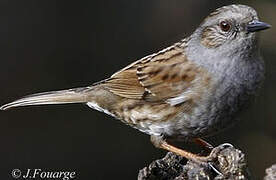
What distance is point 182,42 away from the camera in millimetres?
4871

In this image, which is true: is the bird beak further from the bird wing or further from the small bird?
the bird wing

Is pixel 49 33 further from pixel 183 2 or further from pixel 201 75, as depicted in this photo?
pixel 201 75

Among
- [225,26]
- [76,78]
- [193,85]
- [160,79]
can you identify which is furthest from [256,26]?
[76,78]

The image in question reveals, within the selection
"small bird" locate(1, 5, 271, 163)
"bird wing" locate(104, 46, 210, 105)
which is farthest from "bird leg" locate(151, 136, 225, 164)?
"bird wing" locate(104, 46, 210, 105)

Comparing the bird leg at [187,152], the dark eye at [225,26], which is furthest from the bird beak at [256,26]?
the bird leg at [187,152]

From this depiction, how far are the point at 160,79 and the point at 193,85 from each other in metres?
0.32

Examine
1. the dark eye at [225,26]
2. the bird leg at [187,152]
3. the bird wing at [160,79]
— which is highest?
the dark eye at [225,26]

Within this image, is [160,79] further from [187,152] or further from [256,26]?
[256,26]

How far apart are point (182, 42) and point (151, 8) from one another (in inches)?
76.4

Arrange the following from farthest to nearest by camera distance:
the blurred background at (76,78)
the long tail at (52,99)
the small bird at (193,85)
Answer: the blurred background at (76,78) < the long tail at (52,99) < the small bird at (193,85)

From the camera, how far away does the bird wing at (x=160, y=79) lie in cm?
461

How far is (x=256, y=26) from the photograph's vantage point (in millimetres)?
4289

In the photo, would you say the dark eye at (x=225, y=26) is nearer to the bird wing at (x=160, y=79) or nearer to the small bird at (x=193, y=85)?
the small bird at (x=193, y=85)

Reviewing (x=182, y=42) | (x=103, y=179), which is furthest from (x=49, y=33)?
(x=182, y=42)
